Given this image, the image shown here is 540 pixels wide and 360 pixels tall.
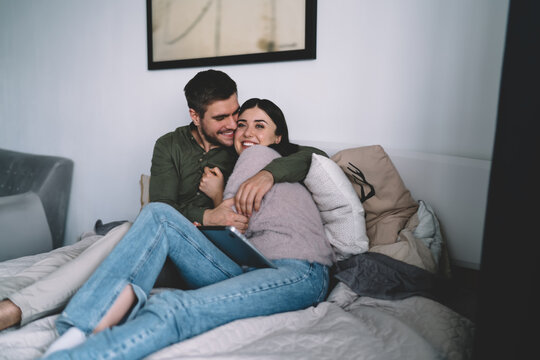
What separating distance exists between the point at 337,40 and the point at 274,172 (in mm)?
867

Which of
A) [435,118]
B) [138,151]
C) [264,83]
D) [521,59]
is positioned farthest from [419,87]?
[138,151]

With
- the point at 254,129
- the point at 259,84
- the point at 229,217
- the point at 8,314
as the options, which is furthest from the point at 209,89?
the point at 8,314

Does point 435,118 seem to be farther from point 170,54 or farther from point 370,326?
point 170,54

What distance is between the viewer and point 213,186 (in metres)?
1.63

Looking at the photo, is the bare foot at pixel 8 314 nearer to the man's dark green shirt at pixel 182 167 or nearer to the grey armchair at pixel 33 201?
the man's dark green shirt at pixel 182 167

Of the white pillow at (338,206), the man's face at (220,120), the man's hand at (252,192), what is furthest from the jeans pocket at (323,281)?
the man's face at (220,120)

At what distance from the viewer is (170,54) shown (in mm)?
2275

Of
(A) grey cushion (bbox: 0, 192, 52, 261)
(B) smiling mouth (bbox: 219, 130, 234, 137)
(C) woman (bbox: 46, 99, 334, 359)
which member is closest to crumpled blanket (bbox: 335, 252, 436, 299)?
(C) woman (bbox: 46, 99, 334, 359)

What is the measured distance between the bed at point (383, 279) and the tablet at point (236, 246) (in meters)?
0.17

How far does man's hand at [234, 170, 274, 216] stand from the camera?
4.07 ft

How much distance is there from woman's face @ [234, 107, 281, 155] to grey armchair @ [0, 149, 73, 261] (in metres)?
1.38

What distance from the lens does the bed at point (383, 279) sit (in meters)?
0.94

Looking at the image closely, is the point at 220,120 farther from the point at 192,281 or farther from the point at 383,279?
the point at 383,279

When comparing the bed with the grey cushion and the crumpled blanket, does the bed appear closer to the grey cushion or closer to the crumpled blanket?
the crumpled blanket
